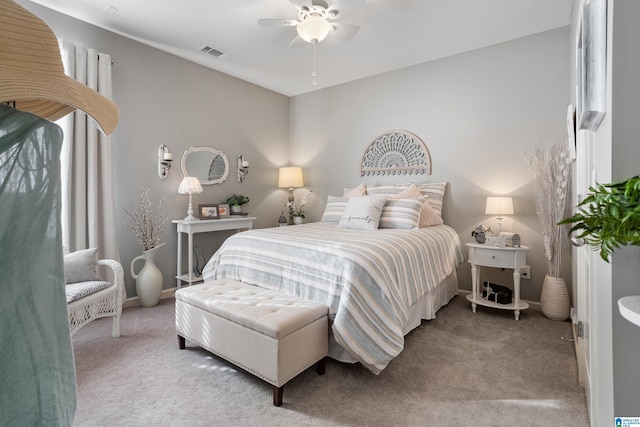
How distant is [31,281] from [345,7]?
268 cm

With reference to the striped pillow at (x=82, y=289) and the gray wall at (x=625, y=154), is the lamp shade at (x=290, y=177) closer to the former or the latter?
the striped pillow at (x=82, y=289)

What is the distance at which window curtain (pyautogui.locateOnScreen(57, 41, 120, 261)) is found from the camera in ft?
9.27

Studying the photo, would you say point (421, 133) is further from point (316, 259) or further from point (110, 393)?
point (110, 393)

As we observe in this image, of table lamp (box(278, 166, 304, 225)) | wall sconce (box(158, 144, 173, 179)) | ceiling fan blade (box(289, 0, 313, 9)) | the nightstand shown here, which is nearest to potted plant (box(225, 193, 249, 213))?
table lamp (box(278, 166, 304, 225))

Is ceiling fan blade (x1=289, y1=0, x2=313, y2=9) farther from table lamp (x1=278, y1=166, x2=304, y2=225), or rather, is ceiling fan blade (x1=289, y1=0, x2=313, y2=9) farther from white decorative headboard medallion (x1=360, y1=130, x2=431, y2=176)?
table lamp (x1=278, y1=166, x2=304, y2=225)

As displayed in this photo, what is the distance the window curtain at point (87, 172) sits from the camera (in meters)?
2.82

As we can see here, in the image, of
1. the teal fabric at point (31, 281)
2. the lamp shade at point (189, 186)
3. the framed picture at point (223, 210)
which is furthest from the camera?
the framed picture at point (223, 210)

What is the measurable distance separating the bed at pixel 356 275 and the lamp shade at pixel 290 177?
2086 millimetres

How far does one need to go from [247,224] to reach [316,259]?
2133 mm

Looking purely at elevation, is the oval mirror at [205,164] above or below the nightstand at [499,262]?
above

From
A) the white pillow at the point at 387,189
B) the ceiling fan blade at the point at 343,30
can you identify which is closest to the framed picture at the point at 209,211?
the white pillow at the point at 387,189

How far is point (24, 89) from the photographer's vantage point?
461 millimetres

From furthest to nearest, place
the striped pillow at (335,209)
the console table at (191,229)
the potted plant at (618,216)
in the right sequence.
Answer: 1. the striped pillow at (335,209)
2. the console table at (191,229)
3. the potted plant at (618,216)

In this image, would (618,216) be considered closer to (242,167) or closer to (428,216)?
(428,216)
